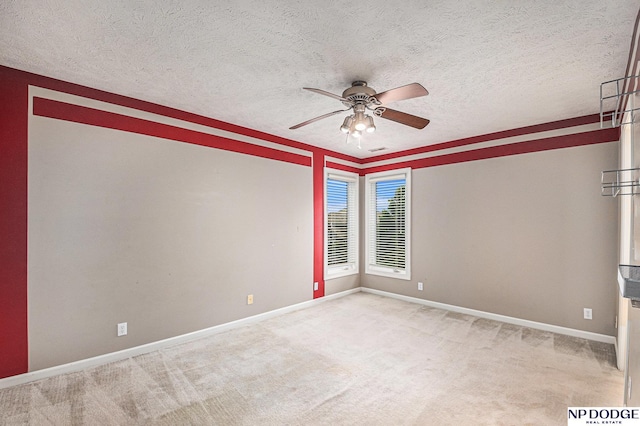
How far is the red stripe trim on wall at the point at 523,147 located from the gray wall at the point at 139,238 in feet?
8.19

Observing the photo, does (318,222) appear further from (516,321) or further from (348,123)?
(516,321)

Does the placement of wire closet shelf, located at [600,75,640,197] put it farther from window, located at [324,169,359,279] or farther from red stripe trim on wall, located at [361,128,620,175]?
window, located at [324,169,359,279]

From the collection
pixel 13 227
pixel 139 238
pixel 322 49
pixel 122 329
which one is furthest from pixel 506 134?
pixel 13 227

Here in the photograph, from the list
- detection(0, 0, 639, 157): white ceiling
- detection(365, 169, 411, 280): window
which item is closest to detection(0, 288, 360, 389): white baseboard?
detection(365, 169, 411, 280): window

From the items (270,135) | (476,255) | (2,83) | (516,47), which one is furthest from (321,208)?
(2,83)

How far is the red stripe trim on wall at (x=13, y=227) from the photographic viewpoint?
8.27ft

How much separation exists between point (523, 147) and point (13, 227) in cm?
556

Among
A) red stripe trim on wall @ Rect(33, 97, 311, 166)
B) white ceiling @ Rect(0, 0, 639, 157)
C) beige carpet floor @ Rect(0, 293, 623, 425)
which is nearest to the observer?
white ceiling @ Rect(0, 0, 639, 157)

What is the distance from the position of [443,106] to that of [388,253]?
301cm

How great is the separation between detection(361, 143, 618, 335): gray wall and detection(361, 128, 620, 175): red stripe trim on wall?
7 cm

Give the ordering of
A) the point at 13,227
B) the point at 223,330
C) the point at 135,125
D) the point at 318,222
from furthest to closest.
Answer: the point at 318,222, the point at 223,330, the point at 135,125, the point at 13,227

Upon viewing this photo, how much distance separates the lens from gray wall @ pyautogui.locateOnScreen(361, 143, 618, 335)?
11.7 feet

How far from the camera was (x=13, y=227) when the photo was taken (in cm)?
256

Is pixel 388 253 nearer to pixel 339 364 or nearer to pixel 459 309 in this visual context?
pixel 459 309
